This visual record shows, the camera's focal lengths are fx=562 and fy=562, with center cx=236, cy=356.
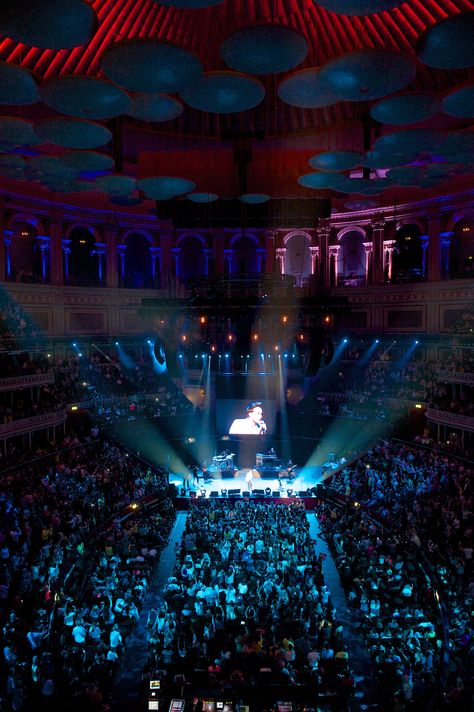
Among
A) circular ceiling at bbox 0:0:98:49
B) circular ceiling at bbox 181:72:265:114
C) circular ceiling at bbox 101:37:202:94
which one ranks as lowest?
circular ceiling at bbox 101:37:202:94

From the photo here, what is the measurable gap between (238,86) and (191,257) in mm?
24731

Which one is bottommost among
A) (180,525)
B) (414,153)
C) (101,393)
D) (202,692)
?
(180,525)

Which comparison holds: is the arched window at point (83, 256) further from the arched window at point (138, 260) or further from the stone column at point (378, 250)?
the stone column at point (378, 250)

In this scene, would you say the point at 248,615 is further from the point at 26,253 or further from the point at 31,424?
the point at 26,253

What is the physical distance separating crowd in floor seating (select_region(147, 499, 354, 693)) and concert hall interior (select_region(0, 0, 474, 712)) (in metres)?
0.08

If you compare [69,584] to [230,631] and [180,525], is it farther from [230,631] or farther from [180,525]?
[180,525]

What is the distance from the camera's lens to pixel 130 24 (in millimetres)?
13469

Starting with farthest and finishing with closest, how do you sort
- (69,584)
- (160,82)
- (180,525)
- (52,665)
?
(180,525)
(69,584)
(52,665)
(160,82)

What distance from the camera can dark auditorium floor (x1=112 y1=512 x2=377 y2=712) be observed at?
467 inches

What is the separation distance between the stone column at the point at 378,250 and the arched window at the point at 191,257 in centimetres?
1040

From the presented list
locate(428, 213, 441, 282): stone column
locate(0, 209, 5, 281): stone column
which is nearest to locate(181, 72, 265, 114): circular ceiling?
locate(0, 209, 5, 281): stone column

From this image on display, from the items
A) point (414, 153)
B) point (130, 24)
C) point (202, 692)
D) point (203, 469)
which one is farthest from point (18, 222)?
point (202, 692)

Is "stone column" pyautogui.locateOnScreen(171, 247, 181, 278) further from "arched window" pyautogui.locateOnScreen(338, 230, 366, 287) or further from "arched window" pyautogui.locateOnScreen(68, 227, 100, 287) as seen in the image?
"arched window" pyautogui.locateOnScreen(338, 230, 366, 287)

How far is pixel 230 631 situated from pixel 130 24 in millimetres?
14642
